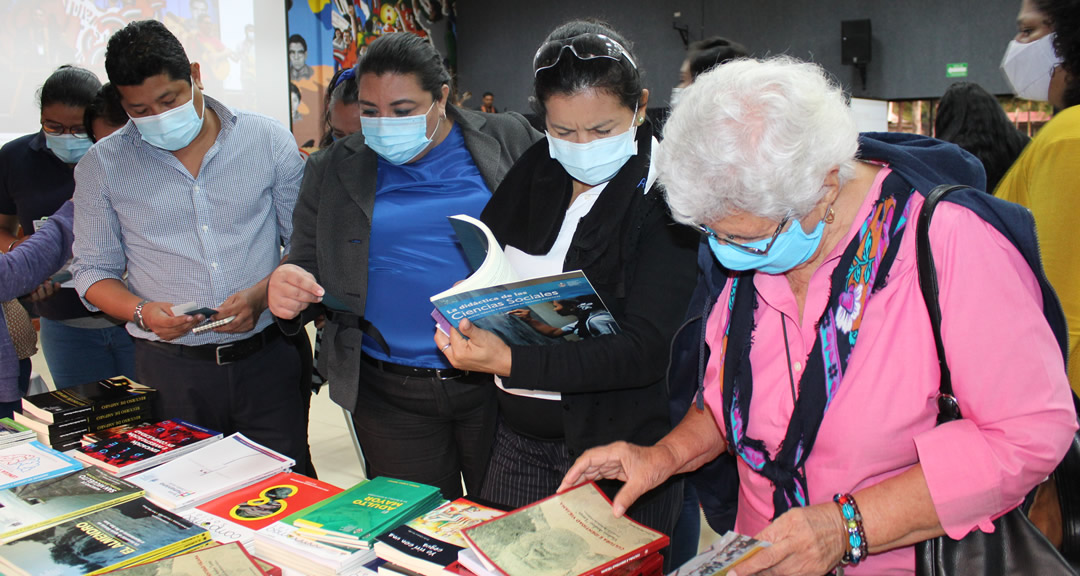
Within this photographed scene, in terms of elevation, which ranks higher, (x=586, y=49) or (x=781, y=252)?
(x=586, y=49)

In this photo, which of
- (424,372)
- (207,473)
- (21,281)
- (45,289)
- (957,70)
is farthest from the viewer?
(957,70)

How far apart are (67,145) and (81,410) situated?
5.41 ft

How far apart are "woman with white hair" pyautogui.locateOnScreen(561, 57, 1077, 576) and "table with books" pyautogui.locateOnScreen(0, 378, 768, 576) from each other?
20 centimetres

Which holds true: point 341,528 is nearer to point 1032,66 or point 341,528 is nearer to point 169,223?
point 169,223

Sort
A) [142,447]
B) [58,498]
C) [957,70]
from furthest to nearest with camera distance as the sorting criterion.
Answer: [957,70], [142,447], [58,498]

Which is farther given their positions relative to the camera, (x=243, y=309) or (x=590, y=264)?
(x=243, y=309)

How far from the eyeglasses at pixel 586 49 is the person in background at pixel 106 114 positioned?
2.00 m

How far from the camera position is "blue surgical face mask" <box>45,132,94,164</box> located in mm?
3084

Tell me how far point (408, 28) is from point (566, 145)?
9.68 meters

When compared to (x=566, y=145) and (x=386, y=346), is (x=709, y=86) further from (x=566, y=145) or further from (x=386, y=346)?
(x=386, y=346)

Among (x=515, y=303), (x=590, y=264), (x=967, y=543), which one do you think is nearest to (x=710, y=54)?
(x=590, y=264)

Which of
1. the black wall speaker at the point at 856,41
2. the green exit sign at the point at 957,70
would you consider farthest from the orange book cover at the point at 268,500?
the green exit sign at the point at 957,70

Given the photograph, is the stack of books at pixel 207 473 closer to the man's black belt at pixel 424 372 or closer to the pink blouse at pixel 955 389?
the man's black belt at pixel 424 372

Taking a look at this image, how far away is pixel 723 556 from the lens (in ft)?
3.81
